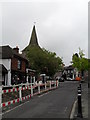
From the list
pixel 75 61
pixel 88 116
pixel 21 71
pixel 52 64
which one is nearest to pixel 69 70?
pixel 75 61

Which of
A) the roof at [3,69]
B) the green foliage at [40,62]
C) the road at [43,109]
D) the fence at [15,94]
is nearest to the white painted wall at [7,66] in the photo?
the roof at [3,69]

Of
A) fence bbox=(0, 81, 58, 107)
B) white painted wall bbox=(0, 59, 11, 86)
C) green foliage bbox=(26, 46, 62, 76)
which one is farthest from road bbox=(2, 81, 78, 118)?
green foliage bbox=(26, 46, 62, 76)

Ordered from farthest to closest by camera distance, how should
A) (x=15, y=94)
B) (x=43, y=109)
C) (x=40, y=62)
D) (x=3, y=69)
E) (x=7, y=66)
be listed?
1. (x=40, y=62)
2. (x=7, y=66)
3. (x=3, y=69)
4. (x=15, y=94)
5. (x=43, y=109)

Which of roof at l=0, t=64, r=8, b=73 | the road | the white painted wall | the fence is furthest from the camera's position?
the white painted wall

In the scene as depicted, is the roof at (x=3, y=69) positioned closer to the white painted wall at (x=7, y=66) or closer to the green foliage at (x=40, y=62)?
the white painted wall at (x=7, y=66)

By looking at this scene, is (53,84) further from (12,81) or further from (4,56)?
(4,56)

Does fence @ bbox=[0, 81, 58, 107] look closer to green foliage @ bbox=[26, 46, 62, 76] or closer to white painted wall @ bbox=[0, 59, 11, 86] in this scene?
white painted wall @ bbox=[0, 59, 11, 86]

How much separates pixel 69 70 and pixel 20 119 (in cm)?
11636

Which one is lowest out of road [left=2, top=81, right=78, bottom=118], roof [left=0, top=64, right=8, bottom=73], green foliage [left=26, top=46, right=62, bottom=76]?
road [left=2, top=81, right=78, bottom=118]

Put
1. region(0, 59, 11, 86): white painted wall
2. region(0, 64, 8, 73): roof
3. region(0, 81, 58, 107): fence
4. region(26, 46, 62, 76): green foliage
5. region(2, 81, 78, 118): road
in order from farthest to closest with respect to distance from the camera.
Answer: region(26, 46, 62, 76): green foliage < region(0, 59, 11, 86): white painted wall < region(0, 64, 8, 73): roof < region(0, 81, 58, 107): fence < region(2, 81, 78, 118): road

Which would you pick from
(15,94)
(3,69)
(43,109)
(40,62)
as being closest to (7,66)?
(3,69)

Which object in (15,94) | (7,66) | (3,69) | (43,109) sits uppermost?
(7,66)

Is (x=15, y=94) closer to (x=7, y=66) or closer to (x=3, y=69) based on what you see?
(x=3, y=69)

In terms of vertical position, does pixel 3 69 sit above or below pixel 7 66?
below
